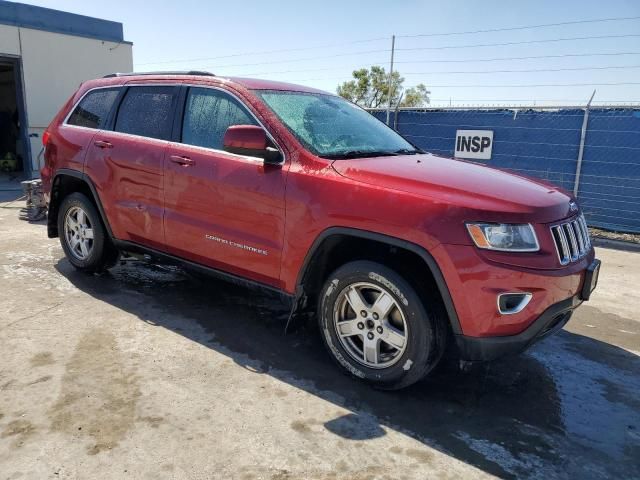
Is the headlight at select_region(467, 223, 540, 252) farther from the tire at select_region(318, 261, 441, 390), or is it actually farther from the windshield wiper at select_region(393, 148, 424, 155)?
the windshield wiper at select_region(393, 148, 424, 155)

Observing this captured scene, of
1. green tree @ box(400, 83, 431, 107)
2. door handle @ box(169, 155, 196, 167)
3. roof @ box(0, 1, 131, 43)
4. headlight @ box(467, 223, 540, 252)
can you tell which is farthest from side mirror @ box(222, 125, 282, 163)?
green tree @ box(400, 83, 431, 107)

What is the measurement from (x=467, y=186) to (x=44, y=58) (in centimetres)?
1613

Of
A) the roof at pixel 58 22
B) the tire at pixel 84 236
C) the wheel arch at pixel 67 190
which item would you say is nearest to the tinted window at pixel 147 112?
the wheel arch at pixel 67 190

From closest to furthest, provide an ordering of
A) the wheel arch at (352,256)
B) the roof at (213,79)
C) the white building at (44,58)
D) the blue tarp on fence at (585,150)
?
the wheel arch at (352,256)
the roof at (213,79)
the blue tarp on fence at (585,150)
the white building at (44,58)

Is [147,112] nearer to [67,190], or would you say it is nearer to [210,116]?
[210,116]

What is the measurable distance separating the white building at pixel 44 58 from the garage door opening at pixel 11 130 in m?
0.04

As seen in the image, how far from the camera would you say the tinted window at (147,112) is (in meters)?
4.27

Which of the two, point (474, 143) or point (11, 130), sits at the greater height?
point (474, 143)

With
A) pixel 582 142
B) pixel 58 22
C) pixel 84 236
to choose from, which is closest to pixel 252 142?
pixel 84 236

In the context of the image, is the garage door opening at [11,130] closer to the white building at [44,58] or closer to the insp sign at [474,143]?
the white building at [44,58]

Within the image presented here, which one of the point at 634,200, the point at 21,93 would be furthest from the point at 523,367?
the point at 21,93

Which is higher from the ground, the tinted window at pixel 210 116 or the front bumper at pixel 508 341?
the tinted window at pixel 210 116

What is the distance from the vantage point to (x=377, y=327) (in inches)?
126

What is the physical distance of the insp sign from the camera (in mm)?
9867
